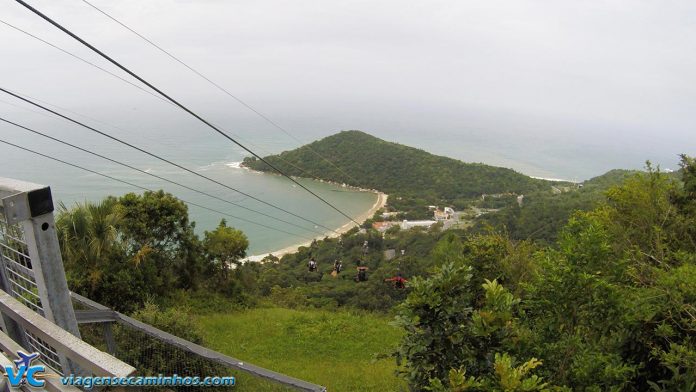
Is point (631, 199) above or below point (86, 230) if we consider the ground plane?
above

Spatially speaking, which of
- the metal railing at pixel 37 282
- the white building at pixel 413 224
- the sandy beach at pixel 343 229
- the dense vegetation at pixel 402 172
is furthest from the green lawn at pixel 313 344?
the dense vegetation at pixel 402 172

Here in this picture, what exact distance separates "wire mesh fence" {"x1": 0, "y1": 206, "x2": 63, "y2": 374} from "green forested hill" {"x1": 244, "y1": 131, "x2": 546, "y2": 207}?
5554cm

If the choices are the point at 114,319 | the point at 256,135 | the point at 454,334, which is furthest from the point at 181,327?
the point at 256,135

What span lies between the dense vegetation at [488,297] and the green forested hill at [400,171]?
41955mm

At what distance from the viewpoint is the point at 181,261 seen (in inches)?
479

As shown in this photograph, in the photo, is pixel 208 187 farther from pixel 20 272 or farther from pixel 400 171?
pixel 20 272

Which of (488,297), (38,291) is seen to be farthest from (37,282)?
(488,297)

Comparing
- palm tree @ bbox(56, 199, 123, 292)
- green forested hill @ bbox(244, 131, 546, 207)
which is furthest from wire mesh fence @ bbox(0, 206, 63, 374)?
green forested hill @ bbox(244, 131, 546, 207)

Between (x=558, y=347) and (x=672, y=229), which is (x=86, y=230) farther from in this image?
(x=672, y=229)

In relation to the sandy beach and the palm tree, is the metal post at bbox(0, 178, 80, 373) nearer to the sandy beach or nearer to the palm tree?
the palm tree

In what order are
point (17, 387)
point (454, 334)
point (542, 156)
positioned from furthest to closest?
1. point (542, 156)
2. point (454, 334)
3. point (17, 387)

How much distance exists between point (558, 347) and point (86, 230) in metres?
8.22

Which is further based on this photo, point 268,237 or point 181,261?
point 268,237

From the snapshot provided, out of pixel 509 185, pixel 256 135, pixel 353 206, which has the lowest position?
pixel 353 206
